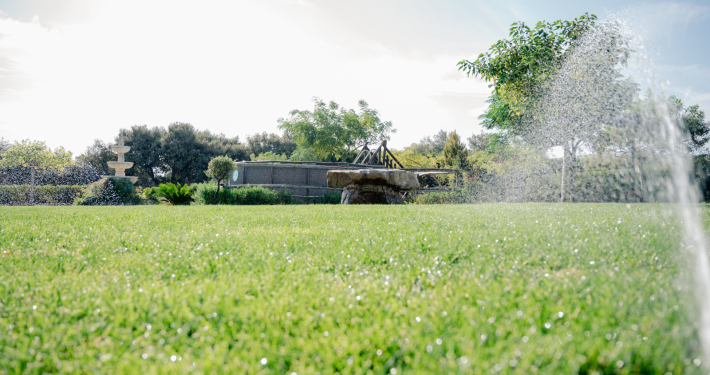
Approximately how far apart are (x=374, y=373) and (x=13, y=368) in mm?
1267

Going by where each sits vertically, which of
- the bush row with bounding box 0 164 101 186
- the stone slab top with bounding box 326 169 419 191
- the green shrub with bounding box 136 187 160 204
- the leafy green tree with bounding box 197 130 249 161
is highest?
the leafy green tree with bounding box 197 130 249 161

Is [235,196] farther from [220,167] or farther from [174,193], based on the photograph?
[174,193]

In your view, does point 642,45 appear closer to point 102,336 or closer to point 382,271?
point 382,271

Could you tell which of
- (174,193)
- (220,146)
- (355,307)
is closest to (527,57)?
(355,307)

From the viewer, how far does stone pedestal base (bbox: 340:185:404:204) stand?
11.3m

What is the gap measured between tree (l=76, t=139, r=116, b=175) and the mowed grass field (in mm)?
35962

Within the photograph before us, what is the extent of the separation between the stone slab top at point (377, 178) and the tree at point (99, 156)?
3060cm

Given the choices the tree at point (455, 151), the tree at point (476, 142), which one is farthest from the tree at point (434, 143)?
the tree at point (455, 151)

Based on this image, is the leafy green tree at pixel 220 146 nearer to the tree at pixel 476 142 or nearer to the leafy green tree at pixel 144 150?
the leafy green tree at pixel 144 150

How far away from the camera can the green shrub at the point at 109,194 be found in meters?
14.2

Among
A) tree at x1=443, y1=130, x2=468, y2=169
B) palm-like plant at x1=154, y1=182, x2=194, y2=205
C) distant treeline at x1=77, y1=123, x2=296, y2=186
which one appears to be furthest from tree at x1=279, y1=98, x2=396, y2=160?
palm-like plant at x1=154, y1=182, x2=194, y2=205

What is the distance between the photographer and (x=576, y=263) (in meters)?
2.37

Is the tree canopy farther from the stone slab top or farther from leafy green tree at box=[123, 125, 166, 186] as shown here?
leafy green tree at box=[123, 125, 166, 186]

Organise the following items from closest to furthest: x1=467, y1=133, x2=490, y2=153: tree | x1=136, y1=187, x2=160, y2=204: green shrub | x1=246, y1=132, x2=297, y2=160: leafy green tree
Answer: x1=136, y1=187, x2=160, y2=204: green shrub → x1=246, y1=132, x2=297, y2=160: leafy green tree → x1=467, y1=133, x2=490, y2=153: tree
